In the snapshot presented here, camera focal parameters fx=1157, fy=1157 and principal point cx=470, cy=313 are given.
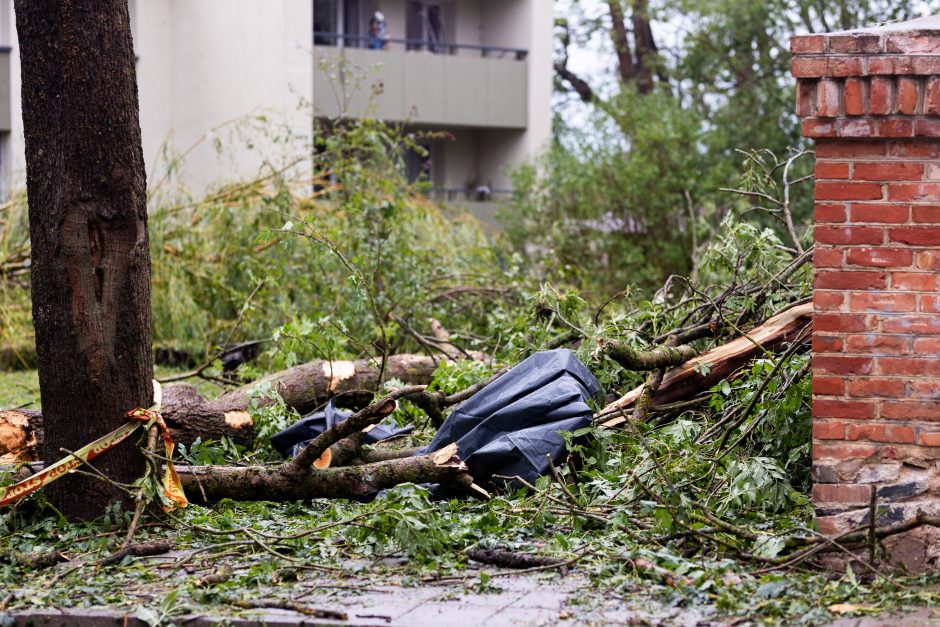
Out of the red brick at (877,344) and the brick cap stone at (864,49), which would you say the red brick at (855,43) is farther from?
the red brick at (877,344)

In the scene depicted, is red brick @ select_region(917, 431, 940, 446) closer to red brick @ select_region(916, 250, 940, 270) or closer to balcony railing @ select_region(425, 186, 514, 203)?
red brick @ select_region(916, 250, 940, 270)

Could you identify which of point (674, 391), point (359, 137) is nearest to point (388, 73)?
point (359, 137)

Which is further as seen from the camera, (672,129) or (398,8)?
(398,8)

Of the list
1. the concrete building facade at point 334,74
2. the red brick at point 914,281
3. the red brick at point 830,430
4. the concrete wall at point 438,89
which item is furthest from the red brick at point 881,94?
the concrete wall at point 438,89

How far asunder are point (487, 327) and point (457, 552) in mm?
6021

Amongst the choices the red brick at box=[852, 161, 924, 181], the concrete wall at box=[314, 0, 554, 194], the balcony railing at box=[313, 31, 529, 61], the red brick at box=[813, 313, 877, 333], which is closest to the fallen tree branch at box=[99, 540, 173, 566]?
the red brick at box=[813, 313, 877, 333]

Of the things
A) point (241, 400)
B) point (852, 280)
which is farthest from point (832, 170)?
point (241, 400)

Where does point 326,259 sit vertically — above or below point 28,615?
above

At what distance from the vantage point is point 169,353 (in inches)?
498

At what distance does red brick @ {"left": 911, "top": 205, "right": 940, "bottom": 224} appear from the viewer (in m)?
4.59

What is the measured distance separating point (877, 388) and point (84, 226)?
3.58 m

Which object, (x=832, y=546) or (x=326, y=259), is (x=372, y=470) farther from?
(x=326, y=259)

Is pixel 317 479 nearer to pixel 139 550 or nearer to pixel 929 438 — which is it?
pixel 139 550

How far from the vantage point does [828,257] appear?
15.4 feet
